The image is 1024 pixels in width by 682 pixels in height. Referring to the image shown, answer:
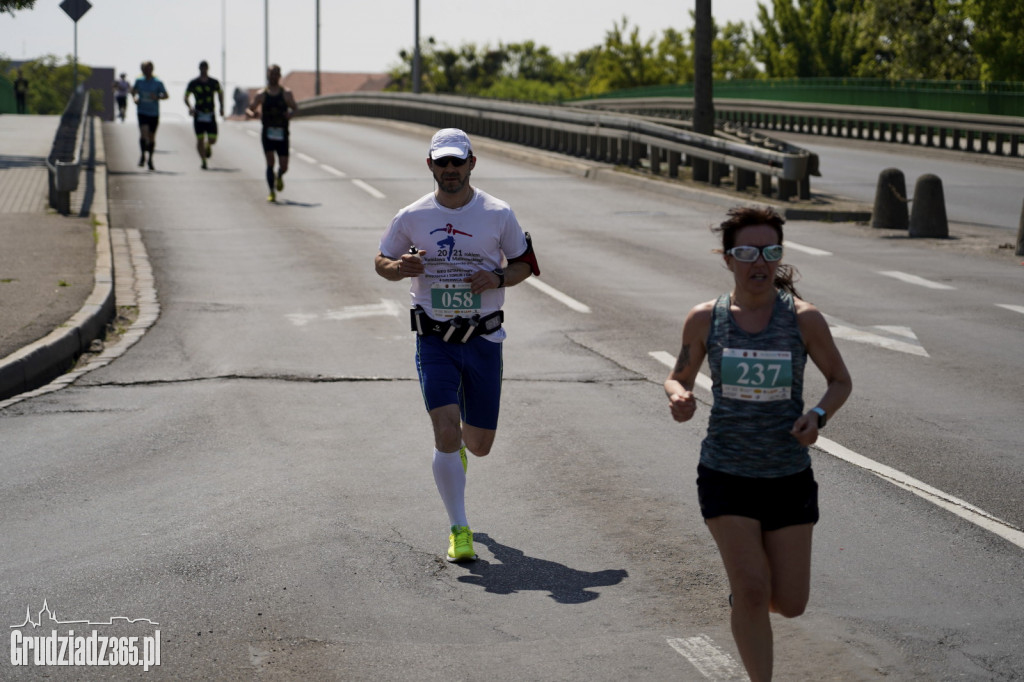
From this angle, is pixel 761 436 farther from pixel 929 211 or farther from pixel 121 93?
pixel 121 93

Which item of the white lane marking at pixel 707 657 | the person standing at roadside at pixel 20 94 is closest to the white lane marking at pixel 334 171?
the white lane marking at pixel 707 657

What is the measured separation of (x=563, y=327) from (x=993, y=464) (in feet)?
17.8

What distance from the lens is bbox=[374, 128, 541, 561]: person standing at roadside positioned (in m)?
6.62

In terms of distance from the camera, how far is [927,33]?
190 ft

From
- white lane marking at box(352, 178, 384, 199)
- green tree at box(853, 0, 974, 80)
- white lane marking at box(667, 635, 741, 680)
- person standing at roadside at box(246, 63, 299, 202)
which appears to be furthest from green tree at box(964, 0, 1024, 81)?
white lane marking at box(667, 635, 741, 680)

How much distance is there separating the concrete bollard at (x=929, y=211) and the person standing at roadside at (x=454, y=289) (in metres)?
13.9

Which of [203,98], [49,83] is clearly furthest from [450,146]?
[49,83]

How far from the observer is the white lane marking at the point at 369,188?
24.2 meters

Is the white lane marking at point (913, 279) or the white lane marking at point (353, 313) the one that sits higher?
the white lane marking at point (913, 279)

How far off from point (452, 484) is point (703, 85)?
2095cm

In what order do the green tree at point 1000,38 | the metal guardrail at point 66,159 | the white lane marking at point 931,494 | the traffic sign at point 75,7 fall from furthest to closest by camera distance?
the green tree at point 1000,38
the traffic sign at point 75,7
the metal guardrail at point 66,159
the white lane marking at point 931,494

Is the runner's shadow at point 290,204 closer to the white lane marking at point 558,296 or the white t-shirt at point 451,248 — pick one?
the white lane marking at point 558,296

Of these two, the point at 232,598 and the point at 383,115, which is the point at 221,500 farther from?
the point at 383,115

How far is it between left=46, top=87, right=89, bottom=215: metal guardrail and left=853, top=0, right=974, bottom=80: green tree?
113 ft
